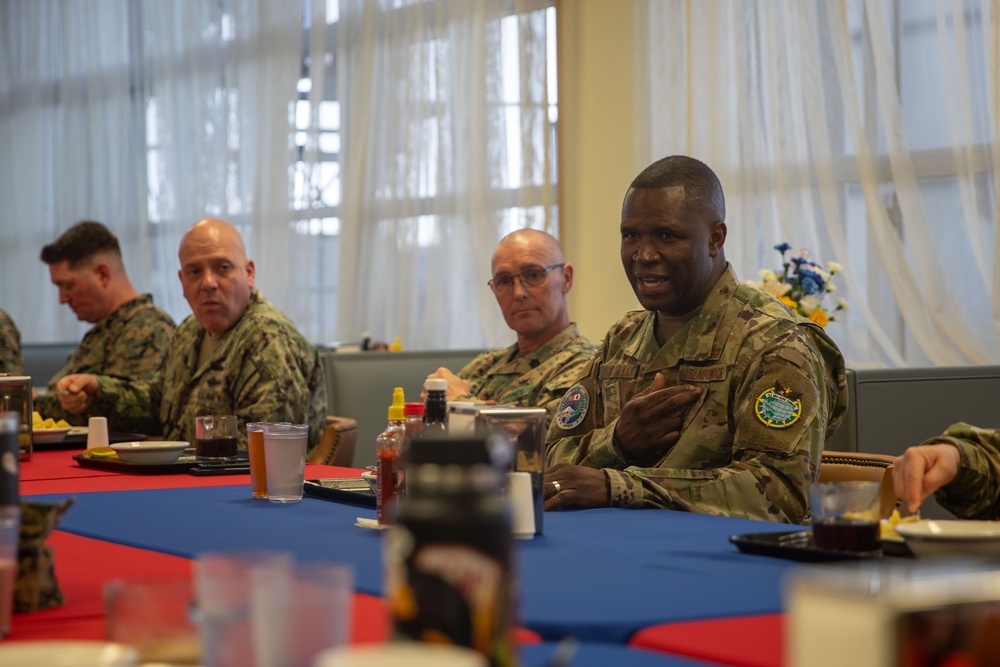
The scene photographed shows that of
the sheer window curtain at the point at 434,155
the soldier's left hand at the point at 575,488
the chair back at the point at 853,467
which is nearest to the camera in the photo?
the soldier's left hand at the point at 575,488

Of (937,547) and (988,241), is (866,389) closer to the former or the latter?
(988,241)

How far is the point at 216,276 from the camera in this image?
3832mm

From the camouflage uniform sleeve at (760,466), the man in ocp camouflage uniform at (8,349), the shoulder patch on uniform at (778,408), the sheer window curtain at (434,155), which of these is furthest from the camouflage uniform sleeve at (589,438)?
the sheer window curtain at (434,155)

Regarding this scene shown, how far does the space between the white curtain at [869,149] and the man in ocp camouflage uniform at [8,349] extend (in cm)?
295

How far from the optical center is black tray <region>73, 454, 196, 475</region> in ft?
9.14

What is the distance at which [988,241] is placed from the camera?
4.38 metres

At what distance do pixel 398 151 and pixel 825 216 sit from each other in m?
2.62

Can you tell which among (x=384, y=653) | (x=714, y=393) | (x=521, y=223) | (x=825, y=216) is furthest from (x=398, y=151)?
(x=384, y=653)

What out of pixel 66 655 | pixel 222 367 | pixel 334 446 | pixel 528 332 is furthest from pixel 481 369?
pixel 66 655

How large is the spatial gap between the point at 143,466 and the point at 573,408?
98cm

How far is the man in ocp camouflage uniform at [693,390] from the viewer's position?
217 cm

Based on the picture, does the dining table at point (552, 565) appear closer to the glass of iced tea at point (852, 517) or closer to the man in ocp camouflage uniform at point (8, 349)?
the glass of iced tea at point (852, 517)

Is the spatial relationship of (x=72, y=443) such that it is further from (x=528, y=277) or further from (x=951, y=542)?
(x=951, y=542)

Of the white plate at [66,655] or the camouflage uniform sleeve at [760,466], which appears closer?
the white plate at [66,655]
